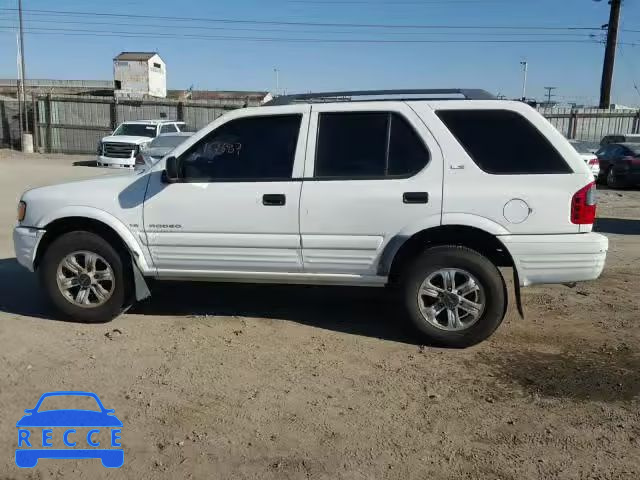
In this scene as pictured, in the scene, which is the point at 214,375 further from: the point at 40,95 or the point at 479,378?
the point at 40,95

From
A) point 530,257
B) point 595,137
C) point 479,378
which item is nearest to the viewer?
point 479,378

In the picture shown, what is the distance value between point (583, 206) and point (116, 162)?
20.2 m

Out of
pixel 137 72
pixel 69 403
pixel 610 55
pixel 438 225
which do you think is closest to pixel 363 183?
pixel 438 225

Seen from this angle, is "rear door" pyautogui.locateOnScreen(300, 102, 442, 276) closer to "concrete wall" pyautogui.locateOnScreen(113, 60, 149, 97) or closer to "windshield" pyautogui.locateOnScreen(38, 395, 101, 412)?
"windshield" pyautogui.locateOnScreen(38, 395, 101, 412)

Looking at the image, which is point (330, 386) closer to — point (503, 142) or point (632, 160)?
point (503, 142)

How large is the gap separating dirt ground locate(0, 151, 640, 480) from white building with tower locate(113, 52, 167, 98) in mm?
56709

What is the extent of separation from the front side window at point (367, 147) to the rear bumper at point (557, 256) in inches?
36.9

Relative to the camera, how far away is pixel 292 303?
5871 mm

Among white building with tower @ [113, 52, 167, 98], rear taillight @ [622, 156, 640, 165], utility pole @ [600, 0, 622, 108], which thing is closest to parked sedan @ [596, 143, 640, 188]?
rear taillight @ [622, 156, 640, 165]

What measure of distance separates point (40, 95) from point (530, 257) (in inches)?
1212

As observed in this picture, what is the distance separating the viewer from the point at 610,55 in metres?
31.6

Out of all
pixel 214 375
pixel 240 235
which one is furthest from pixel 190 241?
pixel 214 375

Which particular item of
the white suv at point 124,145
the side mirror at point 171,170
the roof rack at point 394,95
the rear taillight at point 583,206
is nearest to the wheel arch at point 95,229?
the side mirror at point 171,170

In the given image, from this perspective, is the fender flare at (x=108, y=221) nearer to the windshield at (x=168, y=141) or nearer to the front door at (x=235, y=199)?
the front door at (x=235, y=199)
